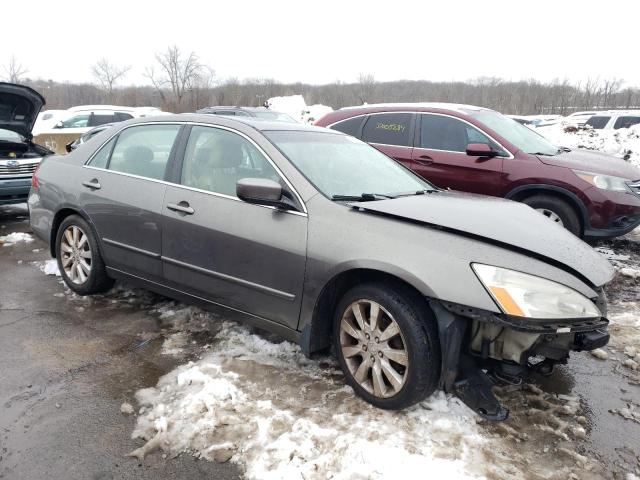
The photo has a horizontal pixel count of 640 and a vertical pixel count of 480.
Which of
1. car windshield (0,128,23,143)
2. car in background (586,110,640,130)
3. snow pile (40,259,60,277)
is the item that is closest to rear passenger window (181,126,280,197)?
snow pile (40,259,60,277)

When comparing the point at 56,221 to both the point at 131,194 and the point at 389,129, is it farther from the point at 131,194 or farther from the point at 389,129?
the point at 389,129

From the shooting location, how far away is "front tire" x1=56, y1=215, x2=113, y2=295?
401 cm

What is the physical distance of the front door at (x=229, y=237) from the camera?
9.35 ft

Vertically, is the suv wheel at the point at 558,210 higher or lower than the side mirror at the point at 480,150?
lower

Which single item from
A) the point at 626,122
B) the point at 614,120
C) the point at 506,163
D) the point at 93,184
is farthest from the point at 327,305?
the point at 614,120

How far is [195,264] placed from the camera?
326 cm

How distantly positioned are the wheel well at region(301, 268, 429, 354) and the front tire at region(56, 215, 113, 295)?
2146 mm

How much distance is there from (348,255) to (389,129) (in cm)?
432

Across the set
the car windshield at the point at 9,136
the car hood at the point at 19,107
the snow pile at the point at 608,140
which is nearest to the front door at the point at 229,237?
the car hood at the point at 19,107

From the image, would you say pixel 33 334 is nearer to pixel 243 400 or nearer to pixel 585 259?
pixel 243 400

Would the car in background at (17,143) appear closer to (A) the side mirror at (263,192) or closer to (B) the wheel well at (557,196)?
(A) the side mirror at (263,192)

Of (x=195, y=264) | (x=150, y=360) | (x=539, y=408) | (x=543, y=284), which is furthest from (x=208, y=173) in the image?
(x=539, y=408)

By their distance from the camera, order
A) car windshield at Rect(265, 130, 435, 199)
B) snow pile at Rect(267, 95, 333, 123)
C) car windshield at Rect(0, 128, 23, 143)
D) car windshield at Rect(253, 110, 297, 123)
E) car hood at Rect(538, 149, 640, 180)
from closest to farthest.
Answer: car windshield at Rect(265, 130, 435, 199), car hood at Rect(538, 149, 640, 180), car windshield at Rect(0, 128, 23, 143), car windshield at Rect(253, 110, 297, 123), snow pile at Rect(267, 95, 333, 123)

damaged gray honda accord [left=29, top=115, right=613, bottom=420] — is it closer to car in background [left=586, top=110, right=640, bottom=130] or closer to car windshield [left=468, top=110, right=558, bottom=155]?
car windshield [left=468, top=110, right=558, bottom=155]
